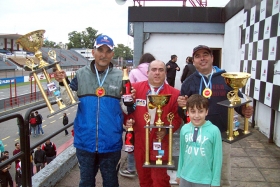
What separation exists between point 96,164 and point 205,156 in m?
1.11

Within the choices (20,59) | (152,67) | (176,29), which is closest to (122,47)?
(20,59)

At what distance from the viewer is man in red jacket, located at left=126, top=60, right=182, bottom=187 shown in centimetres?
284

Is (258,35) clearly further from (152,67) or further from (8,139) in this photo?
(8,139)

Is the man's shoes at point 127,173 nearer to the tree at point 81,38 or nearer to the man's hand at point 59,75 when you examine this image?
the man's hand at point 59,75

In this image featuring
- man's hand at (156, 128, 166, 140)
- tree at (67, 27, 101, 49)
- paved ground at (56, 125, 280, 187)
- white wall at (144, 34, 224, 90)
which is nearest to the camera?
man's hand at (156, 128, 166, 140)

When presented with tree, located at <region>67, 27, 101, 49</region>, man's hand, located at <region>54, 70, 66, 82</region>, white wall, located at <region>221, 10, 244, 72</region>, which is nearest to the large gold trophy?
man's hand, located at <region>54, 70, 66, 82</region>

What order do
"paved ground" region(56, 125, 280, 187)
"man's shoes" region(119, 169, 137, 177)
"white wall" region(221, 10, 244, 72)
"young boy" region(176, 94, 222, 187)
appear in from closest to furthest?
"young boy" region(176, 94, 222, 187) → "paved ground" region(56, 125, 280, 187) → "man's shoes" region(119, 169, 137, 177) → "white wall" region(221, 10, 244, 72)

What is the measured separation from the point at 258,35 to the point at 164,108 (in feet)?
13.9

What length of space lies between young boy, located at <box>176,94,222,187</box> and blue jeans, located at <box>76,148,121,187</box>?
29.7 inches

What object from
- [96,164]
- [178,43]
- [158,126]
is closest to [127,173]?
[96,164]

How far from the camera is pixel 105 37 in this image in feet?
8.82

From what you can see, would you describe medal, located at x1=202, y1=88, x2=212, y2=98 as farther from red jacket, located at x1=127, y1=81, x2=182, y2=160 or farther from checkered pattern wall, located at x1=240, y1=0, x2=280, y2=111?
checkered pattern wall, located at x1=240, y1=0, x2=280, y2=111

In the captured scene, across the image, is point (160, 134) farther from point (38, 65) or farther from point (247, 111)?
point (38, 65)

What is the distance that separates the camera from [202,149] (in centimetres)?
237
